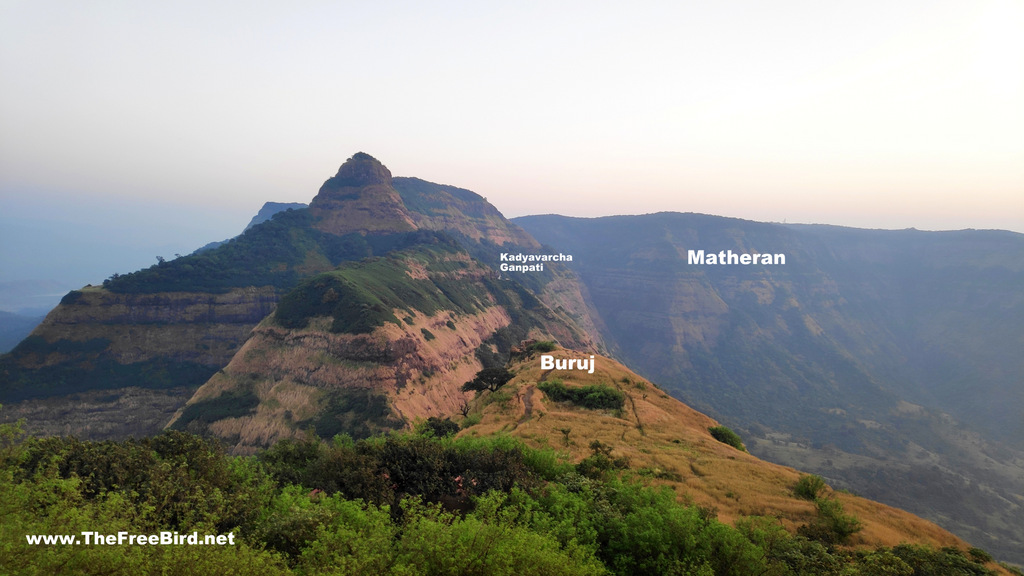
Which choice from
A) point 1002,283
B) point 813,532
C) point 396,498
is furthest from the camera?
point 1002,283

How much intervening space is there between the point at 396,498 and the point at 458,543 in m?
8.37

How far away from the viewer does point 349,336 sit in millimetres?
64188

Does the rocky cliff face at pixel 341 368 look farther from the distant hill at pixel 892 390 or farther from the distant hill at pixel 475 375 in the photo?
the distant hill at pixel 892 390

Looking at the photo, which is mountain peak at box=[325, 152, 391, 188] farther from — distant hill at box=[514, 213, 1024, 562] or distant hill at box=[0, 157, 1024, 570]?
distant hill at box=[514, 213, 1024, 562]

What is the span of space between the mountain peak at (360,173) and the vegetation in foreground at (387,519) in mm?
149171

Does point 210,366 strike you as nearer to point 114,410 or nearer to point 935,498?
point 114,410

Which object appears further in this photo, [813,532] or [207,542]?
[813,532]

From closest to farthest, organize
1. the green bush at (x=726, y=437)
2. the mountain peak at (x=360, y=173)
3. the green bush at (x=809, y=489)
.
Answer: the green bush at (x=809, y=489) → the green bush at (x=726, y=437) → the mountain peak at (x=360, y=173)

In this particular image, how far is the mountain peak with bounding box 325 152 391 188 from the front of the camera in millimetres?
153625

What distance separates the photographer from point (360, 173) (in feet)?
505

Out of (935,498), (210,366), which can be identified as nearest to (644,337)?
(935,498)

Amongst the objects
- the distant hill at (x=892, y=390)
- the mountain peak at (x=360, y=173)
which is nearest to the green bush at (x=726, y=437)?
the distant hill at (x=892, y=390)

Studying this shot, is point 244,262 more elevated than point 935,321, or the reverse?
point 244,262

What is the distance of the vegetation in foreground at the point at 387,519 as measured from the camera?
887 cm
